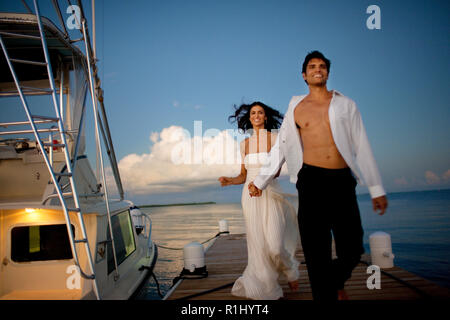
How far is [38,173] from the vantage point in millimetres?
4668

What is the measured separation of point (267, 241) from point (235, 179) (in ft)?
2.96

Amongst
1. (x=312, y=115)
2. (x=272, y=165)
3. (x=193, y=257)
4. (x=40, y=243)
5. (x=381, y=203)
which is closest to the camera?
(x=381, y=203)

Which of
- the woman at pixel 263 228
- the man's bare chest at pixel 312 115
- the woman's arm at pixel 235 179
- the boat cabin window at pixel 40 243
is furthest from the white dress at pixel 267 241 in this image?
the boat cabin window at pixel 40 243

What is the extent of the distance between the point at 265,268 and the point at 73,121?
12.9ft

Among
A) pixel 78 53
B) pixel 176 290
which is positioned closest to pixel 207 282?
pixel 176 290

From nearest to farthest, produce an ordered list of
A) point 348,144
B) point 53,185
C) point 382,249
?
point 348,144 < point 53,185 < point 382,249

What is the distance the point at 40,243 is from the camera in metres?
4.23

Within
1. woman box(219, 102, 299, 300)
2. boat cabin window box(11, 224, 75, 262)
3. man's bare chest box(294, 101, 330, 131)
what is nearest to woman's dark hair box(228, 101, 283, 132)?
woman box(219, 102, 299, 300)

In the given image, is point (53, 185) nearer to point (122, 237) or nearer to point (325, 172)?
point (122, 237)

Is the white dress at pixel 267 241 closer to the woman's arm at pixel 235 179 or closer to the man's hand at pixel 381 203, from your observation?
the woman's arm at pixel 235 179

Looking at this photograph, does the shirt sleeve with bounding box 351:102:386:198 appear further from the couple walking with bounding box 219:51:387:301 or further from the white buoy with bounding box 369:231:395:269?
the white buoy with bounding box 369:231:395:269

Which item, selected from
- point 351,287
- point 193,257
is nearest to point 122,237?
point 193,257

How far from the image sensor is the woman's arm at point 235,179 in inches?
160

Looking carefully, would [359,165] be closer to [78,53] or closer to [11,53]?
[78,53]
